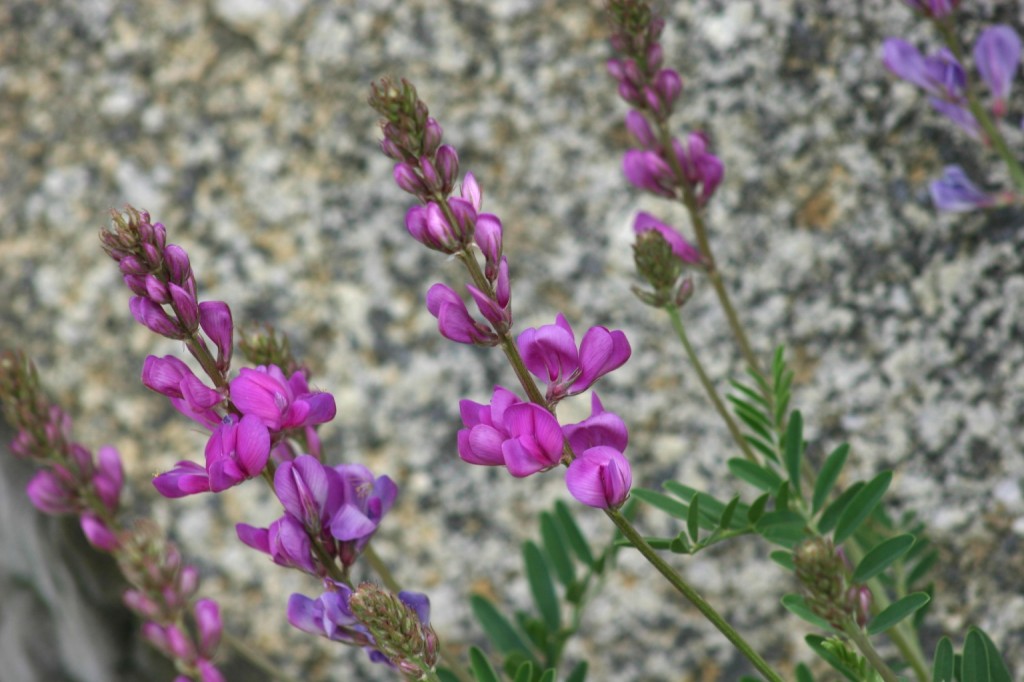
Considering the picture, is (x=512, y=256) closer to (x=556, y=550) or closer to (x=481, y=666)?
(x=556, y=550)

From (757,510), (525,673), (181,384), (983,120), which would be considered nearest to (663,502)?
→ (757,510)

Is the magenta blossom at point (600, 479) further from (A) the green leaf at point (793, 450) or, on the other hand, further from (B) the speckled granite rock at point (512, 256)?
(B) the speckled granite rock at point (512, 256)

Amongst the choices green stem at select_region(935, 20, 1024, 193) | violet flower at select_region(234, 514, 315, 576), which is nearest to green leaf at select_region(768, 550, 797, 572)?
violet flower at select_region(234, 514, 315, 576)

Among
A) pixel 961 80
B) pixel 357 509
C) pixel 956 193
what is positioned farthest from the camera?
pixel 956 193

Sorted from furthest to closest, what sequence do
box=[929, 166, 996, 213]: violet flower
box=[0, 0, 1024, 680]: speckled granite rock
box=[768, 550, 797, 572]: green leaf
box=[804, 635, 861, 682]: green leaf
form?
box=[0, 0, 1024, 680]: speckled granite rock, box=[929, 166, 996, 213]: violet flower, box=[768, 550, 797, 572]: green leaf, box=[804, 635, 861, 682]: green leaf

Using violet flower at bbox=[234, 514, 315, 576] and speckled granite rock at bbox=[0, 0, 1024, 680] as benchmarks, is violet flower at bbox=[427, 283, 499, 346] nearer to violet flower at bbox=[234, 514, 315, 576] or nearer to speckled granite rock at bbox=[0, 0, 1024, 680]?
violet flower at bbox=[234, 514, 315, 576]

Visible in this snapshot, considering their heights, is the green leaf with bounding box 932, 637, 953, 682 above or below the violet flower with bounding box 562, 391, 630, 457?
below

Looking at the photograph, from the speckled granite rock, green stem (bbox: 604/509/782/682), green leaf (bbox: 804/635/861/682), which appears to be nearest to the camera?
green stem (bbox: 604/509/782/682)
